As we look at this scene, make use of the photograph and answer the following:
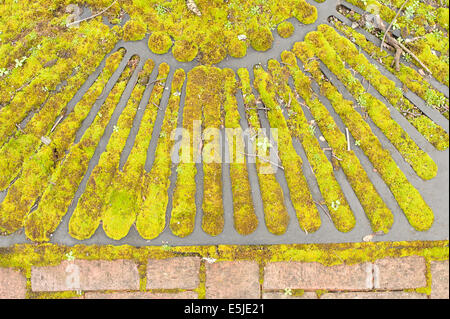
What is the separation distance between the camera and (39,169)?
7.05 meters

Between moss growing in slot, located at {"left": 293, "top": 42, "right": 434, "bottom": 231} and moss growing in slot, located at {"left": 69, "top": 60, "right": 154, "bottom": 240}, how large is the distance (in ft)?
16.2

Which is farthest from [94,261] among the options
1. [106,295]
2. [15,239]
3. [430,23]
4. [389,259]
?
[430,23]

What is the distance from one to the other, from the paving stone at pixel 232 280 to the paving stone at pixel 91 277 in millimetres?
1845

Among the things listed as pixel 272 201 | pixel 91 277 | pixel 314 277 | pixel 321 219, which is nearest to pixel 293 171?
pixel 272 201

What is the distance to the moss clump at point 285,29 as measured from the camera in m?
7.45

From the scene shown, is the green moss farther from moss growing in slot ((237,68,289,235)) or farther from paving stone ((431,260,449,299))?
paving stone ((431,260,449,299))

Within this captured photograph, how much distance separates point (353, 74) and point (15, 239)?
31.7 ft

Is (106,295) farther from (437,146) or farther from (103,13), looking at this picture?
(437,146)

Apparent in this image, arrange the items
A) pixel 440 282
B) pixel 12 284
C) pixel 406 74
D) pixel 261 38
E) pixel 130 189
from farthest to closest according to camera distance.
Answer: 1. pixel 261 38
2. pixel 406 74
3. pixel 130 189
4. pixel 12 284
5. pixel 440 282

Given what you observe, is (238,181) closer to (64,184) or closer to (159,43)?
(159,43)

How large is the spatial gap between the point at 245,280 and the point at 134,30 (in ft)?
23.5

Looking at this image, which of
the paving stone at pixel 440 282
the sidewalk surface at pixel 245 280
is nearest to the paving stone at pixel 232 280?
the sidewalk surface at pixel 245 280

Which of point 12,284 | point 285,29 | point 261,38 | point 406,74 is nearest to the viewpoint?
point 12,284

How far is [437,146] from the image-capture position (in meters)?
6.92
